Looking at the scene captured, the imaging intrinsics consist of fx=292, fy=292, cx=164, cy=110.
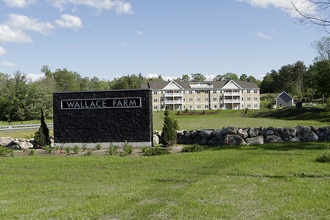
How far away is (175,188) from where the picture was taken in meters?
7.82

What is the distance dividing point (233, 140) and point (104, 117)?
27.2 ft

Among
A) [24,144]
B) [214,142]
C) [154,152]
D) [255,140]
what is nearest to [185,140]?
[214,142]

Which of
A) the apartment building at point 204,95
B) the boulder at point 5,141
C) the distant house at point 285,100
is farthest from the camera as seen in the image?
the apartment building at point 204,95

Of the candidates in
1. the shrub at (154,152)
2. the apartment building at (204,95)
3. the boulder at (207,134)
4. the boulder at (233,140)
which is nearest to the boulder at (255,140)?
the boulder at (233,140)

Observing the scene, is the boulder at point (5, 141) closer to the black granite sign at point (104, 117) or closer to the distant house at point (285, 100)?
the black granite sign at point (104, 117)

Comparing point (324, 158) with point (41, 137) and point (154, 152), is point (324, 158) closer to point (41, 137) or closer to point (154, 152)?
point (154, 152)

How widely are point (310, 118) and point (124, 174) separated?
41654 millimetres

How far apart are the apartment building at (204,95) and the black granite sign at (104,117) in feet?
235

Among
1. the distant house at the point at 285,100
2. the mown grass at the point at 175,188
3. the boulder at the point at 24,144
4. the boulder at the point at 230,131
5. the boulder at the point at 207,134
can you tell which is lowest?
the boulder at the point at 24,144

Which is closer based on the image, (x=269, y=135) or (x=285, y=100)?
(x=269, y=135)

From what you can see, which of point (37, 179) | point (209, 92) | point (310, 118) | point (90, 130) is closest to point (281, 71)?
point (209, 92)

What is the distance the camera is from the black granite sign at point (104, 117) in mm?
18578

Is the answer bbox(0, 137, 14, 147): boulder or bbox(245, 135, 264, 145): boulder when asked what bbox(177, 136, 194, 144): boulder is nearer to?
bbox(245, 135, 264, 145): boulder

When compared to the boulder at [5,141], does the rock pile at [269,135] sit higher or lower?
higher
